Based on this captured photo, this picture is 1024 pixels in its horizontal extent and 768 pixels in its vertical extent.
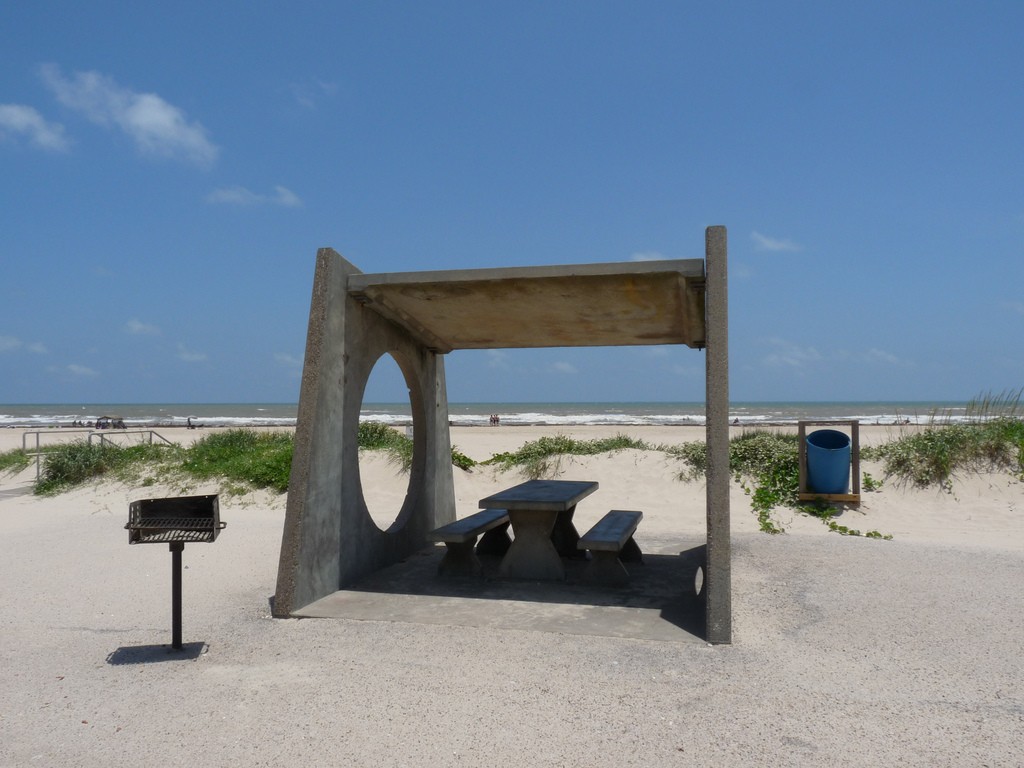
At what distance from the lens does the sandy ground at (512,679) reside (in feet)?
9.48

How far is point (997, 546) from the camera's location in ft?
24.2

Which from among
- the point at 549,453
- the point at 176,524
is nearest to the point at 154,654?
the point at 176,524

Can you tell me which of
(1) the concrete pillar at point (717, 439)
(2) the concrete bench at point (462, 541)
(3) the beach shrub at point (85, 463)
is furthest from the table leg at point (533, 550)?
(3) the beach shrub at point (85, 463)

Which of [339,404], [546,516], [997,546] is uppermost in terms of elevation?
[339,404]

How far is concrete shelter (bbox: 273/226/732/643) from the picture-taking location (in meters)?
4.35

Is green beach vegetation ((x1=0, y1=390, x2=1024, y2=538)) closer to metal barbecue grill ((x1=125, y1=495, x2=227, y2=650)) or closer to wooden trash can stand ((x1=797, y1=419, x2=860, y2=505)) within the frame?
wooden trash can stand ((x1=797, y1=419, x2=860, y2=505))

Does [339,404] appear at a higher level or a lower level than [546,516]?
higher

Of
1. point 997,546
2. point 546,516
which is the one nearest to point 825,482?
point 997,546

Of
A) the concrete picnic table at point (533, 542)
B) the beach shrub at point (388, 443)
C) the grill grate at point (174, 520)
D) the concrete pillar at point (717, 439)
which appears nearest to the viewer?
the grill grate at point (174, 520)

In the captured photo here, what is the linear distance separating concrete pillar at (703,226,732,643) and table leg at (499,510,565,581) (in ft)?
5.77

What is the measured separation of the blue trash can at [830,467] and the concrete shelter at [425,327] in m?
3.45

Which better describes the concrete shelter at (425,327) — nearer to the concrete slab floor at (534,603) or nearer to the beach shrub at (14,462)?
the concrete slab floor at (534,603)

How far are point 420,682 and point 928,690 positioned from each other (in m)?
2.46

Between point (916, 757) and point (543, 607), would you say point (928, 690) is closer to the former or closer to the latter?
point (916, 757)
